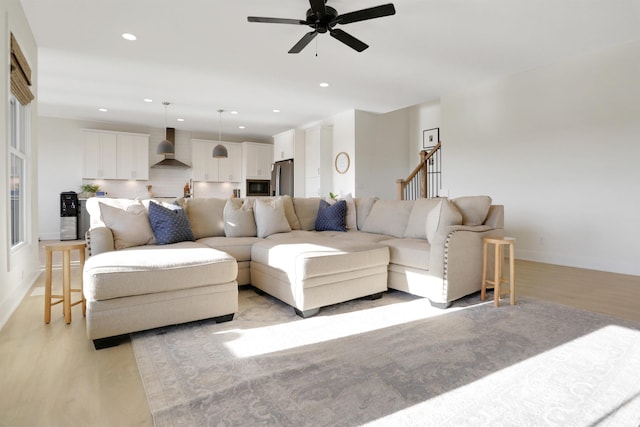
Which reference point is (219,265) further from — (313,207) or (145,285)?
(313,207)

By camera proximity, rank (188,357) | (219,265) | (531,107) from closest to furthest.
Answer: (188,357), (219,265), (531,107)

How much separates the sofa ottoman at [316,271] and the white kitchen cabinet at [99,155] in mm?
6267

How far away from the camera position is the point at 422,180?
636cm

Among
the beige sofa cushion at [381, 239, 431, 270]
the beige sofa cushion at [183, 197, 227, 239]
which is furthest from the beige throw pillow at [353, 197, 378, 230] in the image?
the beige sofa cushion at [183, 197, 227, 239]

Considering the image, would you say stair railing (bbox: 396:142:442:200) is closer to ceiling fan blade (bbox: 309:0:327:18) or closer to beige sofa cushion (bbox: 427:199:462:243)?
beige sofa cushion (bbox: 427:199:462:243)

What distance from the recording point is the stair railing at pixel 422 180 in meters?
6.24

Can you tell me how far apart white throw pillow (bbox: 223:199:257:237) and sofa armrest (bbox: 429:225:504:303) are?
75.2 inches

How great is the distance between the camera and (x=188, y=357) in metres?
1.96

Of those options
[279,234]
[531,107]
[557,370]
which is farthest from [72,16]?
[531,107]

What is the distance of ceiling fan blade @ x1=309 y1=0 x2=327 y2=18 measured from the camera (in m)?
2.81

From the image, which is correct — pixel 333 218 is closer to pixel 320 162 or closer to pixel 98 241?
pixel 98 241

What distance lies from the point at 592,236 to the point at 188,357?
489 cm

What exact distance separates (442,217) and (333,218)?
1.43 m

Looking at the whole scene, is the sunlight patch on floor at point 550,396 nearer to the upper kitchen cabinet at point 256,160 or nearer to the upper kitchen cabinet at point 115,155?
the upper kitchen cabinet at point 256,160
